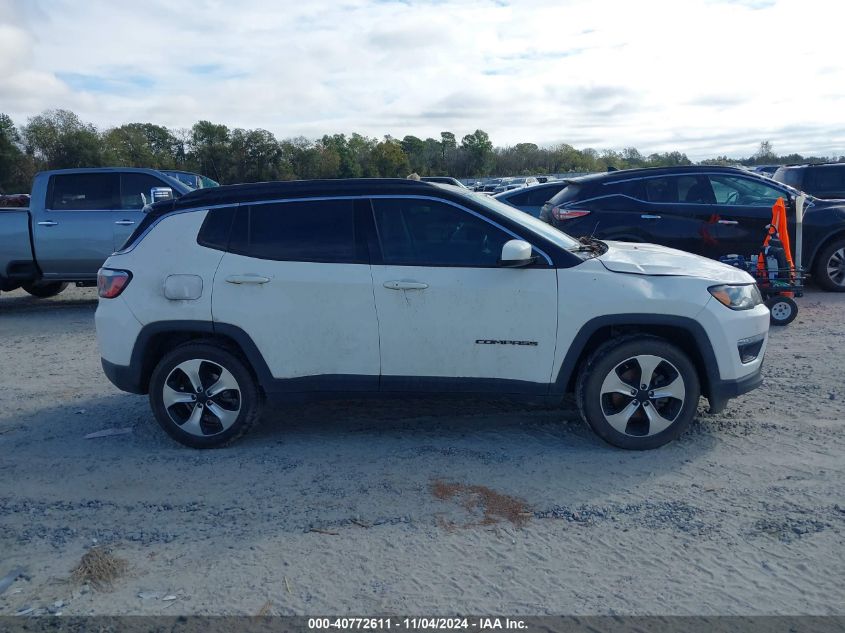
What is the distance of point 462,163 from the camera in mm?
54906

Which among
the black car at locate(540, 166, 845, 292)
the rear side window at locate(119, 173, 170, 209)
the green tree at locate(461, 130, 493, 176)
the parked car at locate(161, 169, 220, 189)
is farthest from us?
the green tree at locate(461, 130, 493, 176)

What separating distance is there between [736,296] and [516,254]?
1525 mm

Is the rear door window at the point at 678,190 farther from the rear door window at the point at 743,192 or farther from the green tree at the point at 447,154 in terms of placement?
the green tree at the point at 447,154

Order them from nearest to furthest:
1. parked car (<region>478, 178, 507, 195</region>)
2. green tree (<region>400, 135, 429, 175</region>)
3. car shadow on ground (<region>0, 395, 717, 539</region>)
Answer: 1. car shadow on ground (<region>0, 395, 717, 539</region>)
2. parked car (<region>478, 178, 507, 195</region>)
3. green tree (<region>400, 135, 429, 175</region>)

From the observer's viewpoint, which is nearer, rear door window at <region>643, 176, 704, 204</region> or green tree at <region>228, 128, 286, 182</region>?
rear door window at <region>643, 176, 704, 204</region>

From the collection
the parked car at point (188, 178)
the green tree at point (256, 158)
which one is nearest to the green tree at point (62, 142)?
the green tree at point (256, 158)

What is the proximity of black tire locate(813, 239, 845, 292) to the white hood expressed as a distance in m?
5.85

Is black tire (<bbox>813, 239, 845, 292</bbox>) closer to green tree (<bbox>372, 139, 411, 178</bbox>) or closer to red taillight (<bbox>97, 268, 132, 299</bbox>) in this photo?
red taillight (<bbox>97, 268, 132, 299</bbox>)

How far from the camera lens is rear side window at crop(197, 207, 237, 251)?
5.22 meters

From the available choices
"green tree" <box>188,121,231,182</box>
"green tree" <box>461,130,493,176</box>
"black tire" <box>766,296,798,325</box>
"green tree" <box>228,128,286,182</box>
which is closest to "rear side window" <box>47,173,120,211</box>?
"black tire" <box>766,296,798,325</box>

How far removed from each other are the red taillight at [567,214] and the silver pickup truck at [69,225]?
5.35m

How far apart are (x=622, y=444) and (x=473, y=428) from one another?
1.09m

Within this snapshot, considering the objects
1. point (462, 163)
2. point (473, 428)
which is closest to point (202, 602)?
point (473, 428)

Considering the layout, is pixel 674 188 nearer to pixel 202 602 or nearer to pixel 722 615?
pixel 722 615
